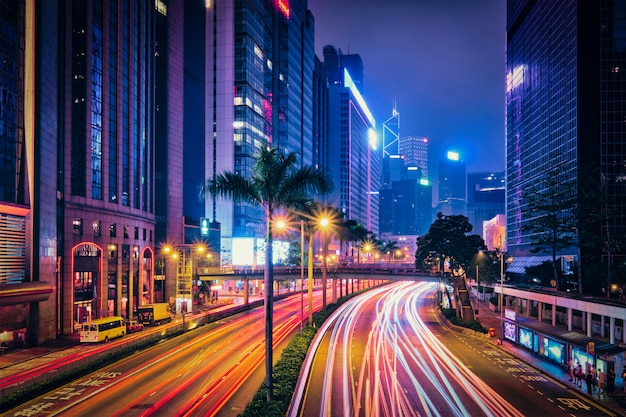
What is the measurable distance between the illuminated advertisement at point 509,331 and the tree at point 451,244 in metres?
37.8

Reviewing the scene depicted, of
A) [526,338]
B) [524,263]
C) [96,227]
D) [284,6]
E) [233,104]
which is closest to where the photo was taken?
[526,338]

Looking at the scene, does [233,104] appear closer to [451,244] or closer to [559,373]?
[451,244]

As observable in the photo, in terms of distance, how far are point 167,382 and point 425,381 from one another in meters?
17.9

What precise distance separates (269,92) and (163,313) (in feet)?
371

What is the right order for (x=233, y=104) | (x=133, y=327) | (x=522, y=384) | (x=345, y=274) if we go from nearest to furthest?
1. (x=522, y=384)
2. (x=133, y=327)
3. (x=345, y=274)
4. (x=233, y=104)

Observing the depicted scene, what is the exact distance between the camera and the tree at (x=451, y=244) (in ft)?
293

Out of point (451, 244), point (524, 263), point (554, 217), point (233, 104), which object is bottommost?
point (524, 263)

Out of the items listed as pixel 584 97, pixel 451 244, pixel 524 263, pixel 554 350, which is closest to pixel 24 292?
pixel 554 350

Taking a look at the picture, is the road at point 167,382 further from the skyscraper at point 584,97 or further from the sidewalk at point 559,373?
the skyscraper at point 584,97

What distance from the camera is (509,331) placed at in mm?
50719

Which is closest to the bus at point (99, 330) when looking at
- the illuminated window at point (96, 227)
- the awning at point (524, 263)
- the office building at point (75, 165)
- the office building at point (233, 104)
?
the office building at point (75, 165)

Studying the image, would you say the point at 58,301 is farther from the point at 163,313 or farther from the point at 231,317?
the point at 231,317

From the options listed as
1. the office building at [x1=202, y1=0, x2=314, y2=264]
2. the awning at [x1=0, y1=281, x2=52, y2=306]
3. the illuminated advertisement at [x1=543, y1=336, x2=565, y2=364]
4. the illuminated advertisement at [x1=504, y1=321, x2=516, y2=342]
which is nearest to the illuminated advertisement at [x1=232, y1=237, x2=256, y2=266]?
the office building at [x1=202, y1=0, x2=314, y2=264]

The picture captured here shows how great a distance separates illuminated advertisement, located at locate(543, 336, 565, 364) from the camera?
38703 mm
